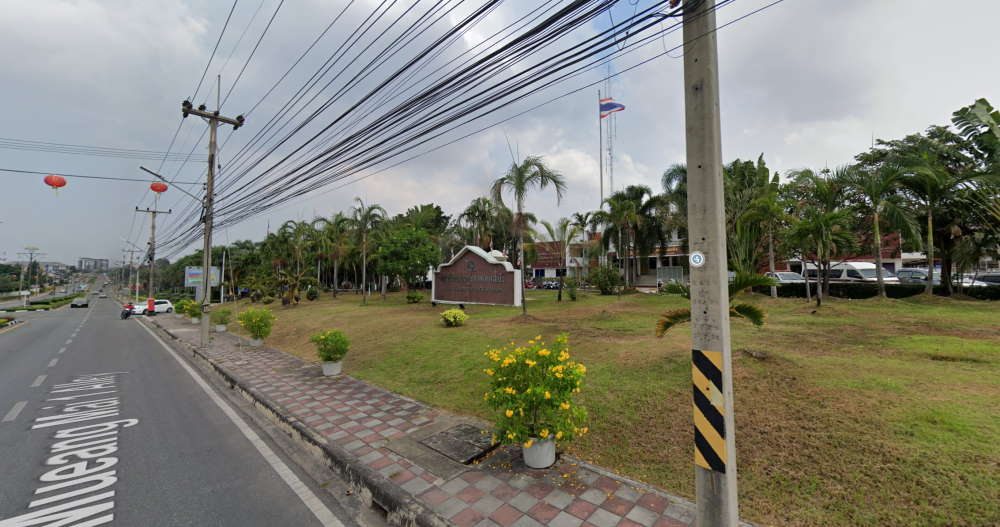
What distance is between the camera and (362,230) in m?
26.8

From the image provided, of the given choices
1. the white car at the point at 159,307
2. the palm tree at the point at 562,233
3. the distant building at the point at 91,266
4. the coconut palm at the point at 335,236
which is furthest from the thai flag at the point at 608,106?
the distant building at the point at 91,266

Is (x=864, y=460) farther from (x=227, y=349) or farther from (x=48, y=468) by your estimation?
(x=227, y=349)

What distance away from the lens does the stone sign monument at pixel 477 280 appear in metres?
18.1

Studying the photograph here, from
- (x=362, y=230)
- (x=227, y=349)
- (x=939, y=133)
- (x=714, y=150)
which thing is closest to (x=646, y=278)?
(x=939, y=133)

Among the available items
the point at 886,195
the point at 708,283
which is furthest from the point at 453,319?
the point at 886,195

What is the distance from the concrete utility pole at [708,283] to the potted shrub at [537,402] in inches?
53.0

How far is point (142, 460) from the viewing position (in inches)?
181

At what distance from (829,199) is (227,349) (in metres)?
21.8

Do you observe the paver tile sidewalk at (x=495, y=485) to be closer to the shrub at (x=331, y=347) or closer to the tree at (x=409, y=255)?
the shrub at (x=331, y=347)

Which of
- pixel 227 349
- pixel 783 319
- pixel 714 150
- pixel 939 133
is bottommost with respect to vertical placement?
pixel 227 349

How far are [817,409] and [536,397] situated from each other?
3.31m

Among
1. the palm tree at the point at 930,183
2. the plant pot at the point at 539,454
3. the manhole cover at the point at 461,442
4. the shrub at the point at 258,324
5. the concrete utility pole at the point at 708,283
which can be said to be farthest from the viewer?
the palm tree at the point at 930,183

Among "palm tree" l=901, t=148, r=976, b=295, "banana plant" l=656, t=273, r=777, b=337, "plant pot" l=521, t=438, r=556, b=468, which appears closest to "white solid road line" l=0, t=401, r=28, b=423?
"plant pot" l=521, t=438, r=556, b=468

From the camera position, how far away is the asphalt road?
11.7 ft
